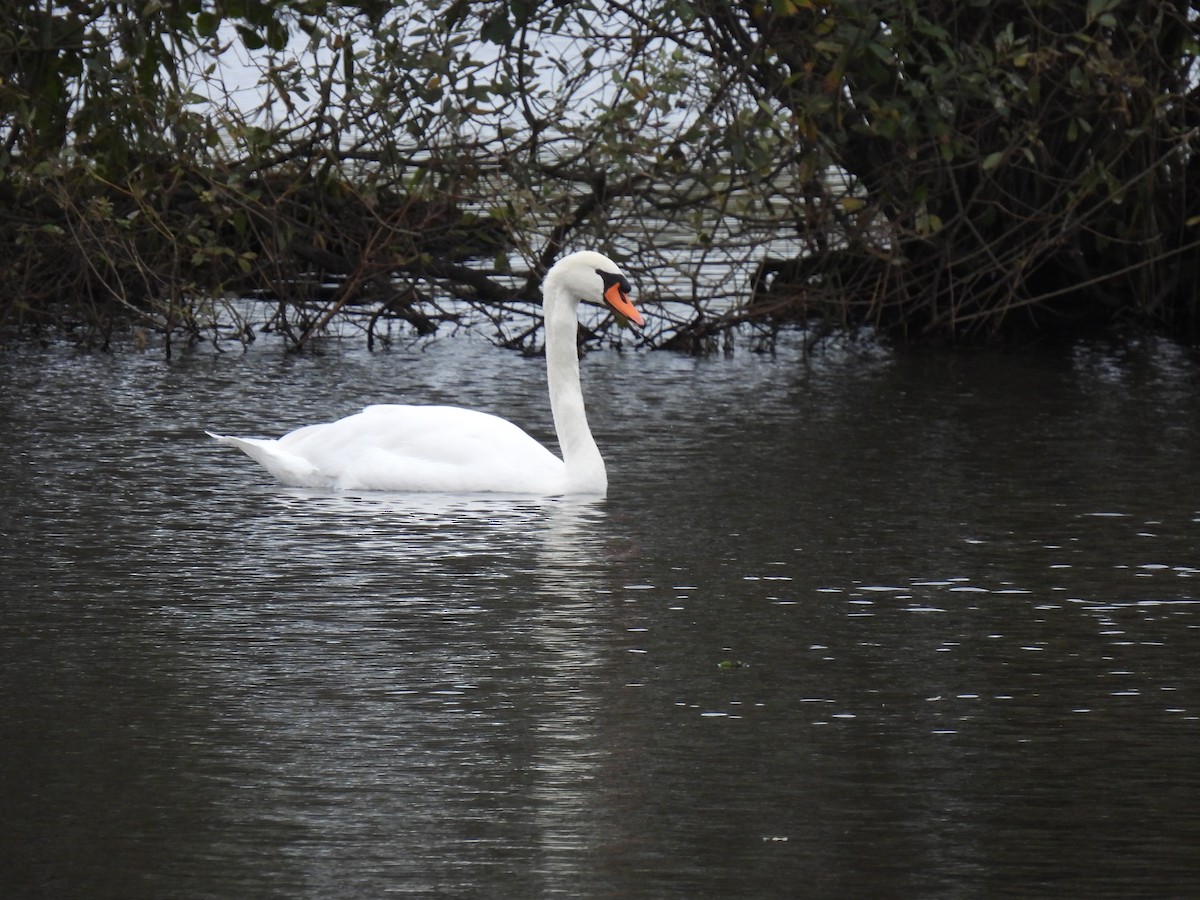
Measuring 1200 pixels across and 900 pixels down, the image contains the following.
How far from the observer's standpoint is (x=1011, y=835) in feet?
16.6

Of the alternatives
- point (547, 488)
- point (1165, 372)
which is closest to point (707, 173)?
point (1165, 372)

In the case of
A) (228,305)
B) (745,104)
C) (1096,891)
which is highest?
(745,104)

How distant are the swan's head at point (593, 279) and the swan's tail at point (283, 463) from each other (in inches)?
49.9

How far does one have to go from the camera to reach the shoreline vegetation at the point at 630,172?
504 inches

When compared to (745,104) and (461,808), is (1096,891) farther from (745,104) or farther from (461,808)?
(745,104)

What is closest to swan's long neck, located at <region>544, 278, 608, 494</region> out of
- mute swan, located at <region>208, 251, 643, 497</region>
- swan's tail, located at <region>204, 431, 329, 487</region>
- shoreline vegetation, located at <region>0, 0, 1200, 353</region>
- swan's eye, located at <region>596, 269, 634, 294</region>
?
mute swan, located at <region>208, 251, 643, 497</region>

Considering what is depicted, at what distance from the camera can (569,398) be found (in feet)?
32.7

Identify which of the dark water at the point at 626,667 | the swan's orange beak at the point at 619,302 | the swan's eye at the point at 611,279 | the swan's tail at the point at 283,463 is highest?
the swan's eye at the point at 611,279

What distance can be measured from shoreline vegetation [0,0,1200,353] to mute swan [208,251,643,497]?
8.62 ft

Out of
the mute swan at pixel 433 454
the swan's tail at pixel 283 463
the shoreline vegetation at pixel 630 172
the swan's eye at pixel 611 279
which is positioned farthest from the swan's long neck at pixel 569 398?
the shoreline vegetation at pixel 630 172

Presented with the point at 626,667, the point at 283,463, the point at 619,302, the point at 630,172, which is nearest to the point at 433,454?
the point at 283,463

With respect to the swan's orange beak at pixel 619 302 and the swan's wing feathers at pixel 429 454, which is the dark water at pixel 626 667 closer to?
the swan's wing feathers at pixel 429 454

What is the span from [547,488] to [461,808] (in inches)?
174

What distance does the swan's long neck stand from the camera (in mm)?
9562
